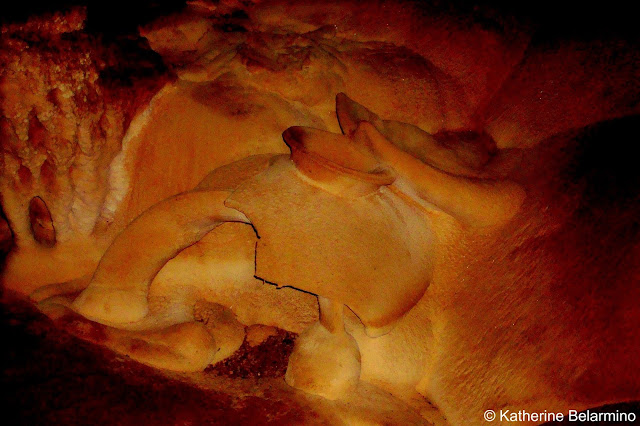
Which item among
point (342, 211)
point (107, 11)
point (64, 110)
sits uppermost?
point (107, 11)

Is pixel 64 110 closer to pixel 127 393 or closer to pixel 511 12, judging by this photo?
pixel 127 393

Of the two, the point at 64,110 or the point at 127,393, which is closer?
the point at 127,393

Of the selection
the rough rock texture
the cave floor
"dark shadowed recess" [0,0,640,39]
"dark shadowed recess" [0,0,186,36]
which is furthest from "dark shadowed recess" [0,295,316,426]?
"dark shadowed recess" [0,0,640,39]

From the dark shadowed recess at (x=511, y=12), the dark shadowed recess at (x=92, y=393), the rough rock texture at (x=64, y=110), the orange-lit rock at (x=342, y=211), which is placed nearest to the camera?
the dark shadowed recess at (x=92, y=393)

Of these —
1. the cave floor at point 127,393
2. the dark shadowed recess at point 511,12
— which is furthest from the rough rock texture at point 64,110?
the cave floor at point 127,393

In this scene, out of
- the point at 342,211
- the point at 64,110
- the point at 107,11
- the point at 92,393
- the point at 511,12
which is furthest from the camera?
the point at 511,12

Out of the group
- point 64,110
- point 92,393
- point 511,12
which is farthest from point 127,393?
point 511,12

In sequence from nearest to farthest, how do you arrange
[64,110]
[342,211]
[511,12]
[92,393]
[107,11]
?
[92,393], [342,211], [64,110], [107,11], [511,12]

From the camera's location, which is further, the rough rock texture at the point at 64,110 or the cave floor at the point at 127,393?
the rough rock texture at the point at 64,110

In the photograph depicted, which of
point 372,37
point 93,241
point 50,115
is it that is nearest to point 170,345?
point 93,241

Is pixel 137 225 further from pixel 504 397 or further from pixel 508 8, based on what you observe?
pixel 508 8

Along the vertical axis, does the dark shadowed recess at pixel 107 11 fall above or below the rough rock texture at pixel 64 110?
above

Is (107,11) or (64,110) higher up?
(107,11)

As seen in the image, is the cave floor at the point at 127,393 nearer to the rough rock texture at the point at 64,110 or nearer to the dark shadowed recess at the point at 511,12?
the rough rock texture at the point at 64,110
